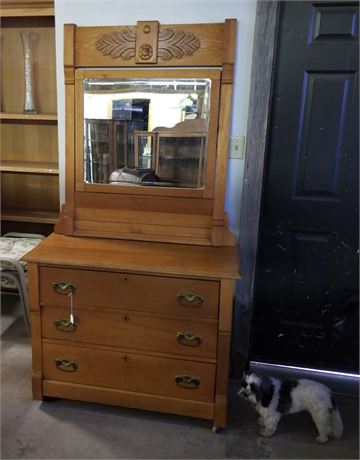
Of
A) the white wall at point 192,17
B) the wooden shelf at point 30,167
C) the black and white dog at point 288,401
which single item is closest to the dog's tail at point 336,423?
the black and white dog at point 288,401

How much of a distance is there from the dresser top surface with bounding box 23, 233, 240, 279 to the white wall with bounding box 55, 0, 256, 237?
38 cm

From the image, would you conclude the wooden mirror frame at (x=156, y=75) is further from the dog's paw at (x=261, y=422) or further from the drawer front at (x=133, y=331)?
the dog's paw at (x=261, y=422)

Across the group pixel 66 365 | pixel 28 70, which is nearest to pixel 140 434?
pixel 66 365

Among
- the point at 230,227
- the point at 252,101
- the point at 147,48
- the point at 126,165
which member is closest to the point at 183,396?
the point at 230,227

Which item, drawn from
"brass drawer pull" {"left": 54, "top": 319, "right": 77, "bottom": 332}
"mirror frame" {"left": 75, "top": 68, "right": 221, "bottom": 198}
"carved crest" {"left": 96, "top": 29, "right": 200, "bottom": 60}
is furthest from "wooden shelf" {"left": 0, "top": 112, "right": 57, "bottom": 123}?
"brass drawer pull" {"left": 54, "top": 319, "right": 77, "bottom": 332}

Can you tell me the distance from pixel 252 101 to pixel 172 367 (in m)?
1.14

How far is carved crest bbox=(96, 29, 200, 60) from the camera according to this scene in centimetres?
168

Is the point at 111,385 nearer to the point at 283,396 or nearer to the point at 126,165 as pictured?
the point at 283,396

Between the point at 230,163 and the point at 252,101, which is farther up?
the point at 252,101

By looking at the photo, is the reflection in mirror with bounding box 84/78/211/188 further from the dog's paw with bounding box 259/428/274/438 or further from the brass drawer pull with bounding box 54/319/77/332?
the dog's paw with bounding box 259/428/274/438

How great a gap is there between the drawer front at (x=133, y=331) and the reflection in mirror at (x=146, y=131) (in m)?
0.59

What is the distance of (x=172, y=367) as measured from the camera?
163 centimetres

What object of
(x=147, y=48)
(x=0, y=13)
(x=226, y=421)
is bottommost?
(x=226, y=421)

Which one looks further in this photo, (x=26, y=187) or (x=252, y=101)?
(x=26, y=187)
